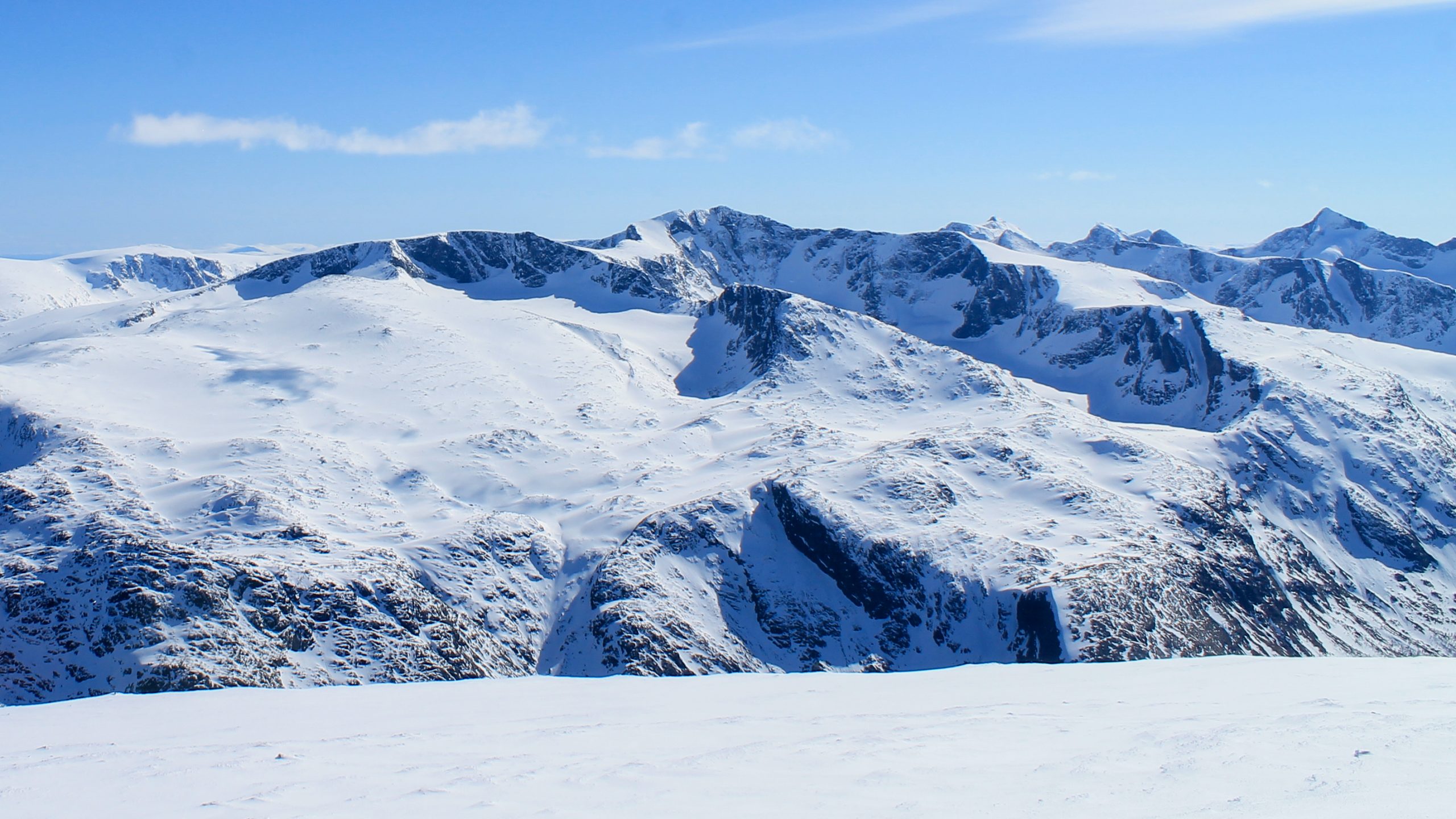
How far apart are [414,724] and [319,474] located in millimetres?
73204

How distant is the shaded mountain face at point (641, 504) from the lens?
238 ft

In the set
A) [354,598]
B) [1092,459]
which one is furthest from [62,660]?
[1092,459]

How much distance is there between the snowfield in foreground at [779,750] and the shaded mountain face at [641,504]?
1763 inches

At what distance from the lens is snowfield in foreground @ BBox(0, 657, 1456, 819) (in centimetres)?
1636

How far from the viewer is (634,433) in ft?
384

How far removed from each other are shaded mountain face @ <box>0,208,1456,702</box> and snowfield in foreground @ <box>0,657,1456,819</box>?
44790 millimetres

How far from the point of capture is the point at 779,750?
67.6ft

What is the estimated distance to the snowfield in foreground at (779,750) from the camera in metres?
16.4

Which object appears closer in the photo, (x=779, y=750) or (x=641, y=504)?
(x=779, y=750)

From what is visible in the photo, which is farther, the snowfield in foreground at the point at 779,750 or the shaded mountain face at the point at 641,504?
the shaded mountain face at the point at 641,504

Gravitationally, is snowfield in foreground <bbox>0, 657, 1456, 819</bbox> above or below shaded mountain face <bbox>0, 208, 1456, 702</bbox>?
above

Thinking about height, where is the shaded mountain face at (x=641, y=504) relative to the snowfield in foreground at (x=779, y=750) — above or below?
below

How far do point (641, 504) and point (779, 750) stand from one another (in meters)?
74.3

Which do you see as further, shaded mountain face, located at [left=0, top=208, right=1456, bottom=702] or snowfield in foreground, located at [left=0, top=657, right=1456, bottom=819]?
shaded mountain face, located at [left=0, top=208, right=1456, bottom=702]
